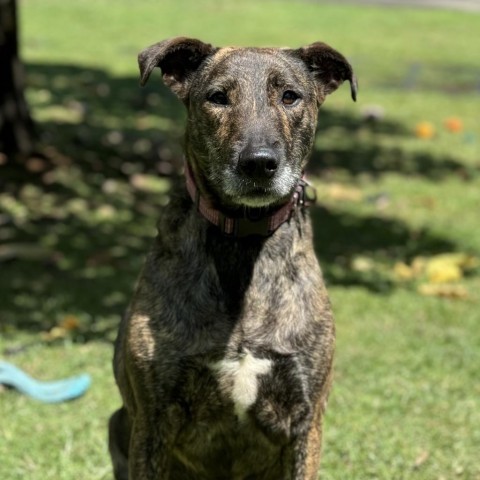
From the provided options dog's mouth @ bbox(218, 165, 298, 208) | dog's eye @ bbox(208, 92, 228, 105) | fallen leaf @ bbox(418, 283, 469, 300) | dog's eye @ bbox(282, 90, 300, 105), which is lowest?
fallen leaf @ bbox(418, 283, 469, 300)

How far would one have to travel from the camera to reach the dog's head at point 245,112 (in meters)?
3.62

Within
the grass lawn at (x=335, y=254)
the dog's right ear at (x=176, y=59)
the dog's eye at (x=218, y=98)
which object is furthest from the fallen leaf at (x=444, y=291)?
the dog's eye at (x=218, y=98)

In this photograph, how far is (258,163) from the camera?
11.7 feet

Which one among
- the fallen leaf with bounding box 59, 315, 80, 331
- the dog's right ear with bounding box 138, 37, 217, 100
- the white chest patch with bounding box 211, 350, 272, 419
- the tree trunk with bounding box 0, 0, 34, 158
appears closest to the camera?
the white chest patch with bounding box 211, 350, 272, 419

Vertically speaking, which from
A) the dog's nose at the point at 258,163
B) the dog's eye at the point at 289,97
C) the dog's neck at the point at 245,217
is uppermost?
the dog's eye at the point at 289,97

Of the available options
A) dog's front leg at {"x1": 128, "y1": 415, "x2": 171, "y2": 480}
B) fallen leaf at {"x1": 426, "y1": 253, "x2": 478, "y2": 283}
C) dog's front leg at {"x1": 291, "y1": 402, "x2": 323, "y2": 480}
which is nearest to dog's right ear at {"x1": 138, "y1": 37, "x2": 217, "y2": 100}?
dog's front leg at {"x1": 128, "y1": 415, "x2": 171, "y2": 480}

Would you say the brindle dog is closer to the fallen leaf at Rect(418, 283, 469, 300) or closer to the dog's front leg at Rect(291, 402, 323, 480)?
the dog's front leg at Rect(291, 402, 323, 480)

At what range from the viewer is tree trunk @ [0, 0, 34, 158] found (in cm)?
984

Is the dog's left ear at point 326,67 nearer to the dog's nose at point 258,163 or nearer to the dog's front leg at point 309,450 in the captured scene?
the dog's nose at point 258,163

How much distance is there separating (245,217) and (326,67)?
0.85 metres

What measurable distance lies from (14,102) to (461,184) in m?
5.27

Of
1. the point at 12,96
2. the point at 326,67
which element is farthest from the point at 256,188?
the point at 12,96

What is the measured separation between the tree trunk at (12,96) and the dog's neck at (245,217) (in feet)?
21.3

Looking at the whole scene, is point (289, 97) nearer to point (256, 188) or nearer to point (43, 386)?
point (256, 188)
